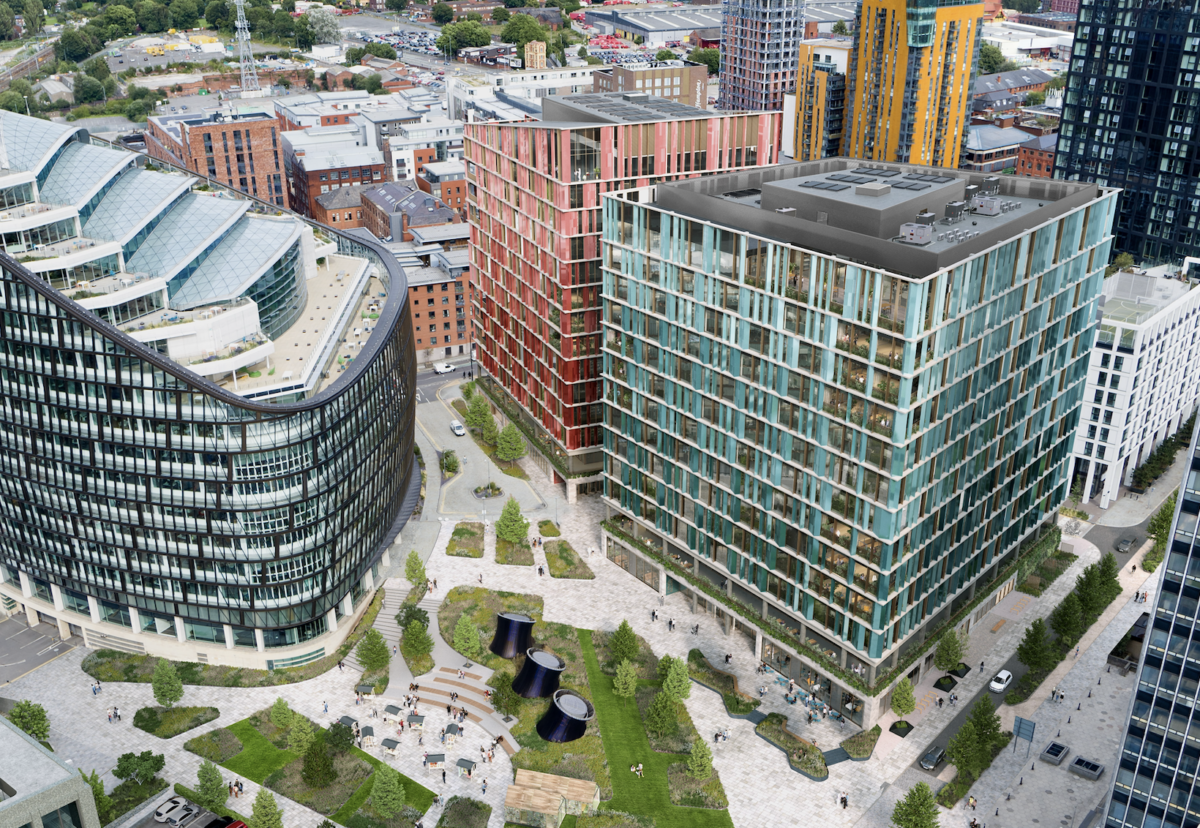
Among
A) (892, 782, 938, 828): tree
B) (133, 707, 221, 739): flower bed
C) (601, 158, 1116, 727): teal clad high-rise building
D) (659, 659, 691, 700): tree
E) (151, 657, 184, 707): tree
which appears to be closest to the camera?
(892, 782, 938, 828): tree

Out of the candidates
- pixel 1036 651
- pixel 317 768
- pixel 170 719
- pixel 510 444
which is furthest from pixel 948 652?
pixel 170 719

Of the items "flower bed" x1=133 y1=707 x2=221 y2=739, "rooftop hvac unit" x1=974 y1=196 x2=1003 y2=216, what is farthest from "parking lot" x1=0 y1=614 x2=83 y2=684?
"rooftop hvac unit" x1=974 y1=196 x2=1003 y2=216

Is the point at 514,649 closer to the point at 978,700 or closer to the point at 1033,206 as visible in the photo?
the point at 978,700

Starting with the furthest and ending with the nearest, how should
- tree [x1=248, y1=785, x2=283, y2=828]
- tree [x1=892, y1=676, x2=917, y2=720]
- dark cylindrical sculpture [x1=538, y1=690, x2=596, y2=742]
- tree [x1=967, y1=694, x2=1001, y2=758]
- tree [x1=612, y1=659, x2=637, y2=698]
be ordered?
tree [x1=612, y1=659, x2=637, y2=698], dark cylindrical sculpture [x1=538, y1=690, x2=596, y2=742], tree [x1=892, y1=676, x2=917, y2=720], tree [x1=967, y1=694, x2=1001, y2=758], tree [x1=248, y1=785, x2=283, y2=828]

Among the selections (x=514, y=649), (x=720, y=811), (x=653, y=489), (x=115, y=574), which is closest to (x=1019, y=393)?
(x=653, y=489)

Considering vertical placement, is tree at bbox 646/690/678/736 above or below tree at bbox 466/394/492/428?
below

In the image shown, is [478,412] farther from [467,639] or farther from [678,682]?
[678,682]

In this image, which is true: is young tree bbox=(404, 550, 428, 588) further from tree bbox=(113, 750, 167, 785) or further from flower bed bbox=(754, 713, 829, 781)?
flower bed bbox=(754, 713, 829, 781)
